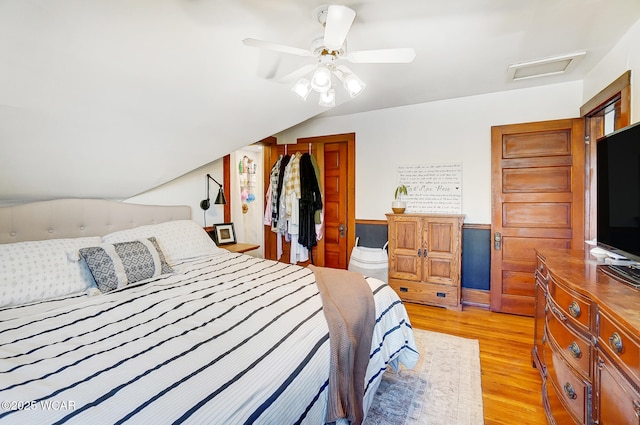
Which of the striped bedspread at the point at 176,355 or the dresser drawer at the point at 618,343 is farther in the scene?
the dresser drawer at the point at 618,343

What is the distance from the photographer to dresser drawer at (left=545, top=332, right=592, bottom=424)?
119 centimetres

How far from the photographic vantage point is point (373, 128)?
12.3 feet

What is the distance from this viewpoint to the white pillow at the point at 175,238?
2.22m

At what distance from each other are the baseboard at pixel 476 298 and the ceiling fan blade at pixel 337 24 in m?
2.91

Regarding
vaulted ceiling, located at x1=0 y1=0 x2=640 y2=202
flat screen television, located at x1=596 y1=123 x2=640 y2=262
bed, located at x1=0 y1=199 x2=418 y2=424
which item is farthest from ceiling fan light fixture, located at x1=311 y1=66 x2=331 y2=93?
flat screen television, located at x1=596 y1=123 x2=640 y2=262

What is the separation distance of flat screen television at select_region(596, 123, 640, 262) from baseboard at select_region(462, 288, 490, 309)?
1.67 meters

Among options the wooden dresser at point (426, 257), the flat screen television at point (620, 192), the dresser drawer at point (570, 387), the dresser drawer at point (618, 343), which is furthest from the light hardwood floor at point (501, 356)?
the flat screen television at point (620, 192)

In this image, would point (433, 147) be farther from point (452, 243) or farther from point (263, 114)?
point (263, 114)

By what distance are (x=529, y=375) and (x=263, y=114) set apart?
2878mm

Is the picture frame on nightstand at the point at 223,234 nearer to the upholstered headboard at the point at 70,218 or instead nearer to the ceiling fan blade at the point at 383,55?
the upholstered headboard at the point at 70,218

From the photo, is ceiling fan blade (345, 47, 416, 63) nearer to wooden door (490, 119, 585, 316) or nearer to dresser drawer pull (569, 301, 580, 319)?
dresser drawer pull (569, 301, 580, 319)

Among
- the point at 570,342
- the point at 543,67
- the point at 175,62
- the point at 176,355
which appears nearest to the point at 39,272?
the point at 176,355

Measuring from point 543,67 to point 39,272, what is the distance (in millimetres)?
3933

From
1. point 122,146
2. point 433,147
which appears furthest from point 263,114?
point 433,147
